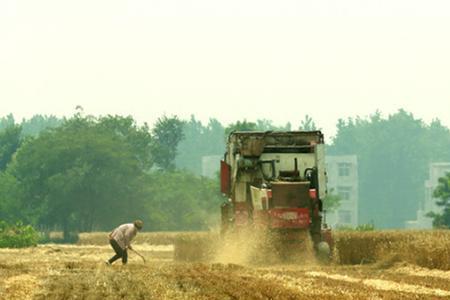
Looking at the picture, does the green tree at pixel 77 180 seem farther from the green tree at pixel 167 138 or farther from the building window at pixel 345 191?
the building window at pixel 345 191

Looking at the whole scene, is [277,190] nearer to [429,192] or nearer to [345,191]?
[429,192]

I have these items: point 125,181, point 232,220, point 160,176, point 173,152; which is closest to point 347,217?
point 173,152

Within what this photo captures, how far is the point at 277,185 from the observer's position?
111ft

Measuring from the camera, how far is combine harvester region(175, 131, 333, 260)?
34031 mm

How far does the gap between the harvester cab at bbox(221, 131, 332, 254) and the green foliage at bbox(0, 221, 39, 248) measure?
27.3m

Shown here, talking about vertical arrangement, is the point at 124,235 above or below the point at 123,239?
above

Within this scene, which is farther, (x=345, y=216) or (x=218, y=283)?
(x=345, y=216)

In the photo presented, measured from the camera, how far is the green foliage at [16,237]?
204 ft

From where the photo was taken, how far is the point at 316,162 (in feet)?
115

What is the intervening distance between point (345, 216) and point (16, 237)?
5506 inches

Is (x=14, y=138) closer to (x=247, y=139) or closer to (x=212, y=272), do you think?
(x=247, y=139)

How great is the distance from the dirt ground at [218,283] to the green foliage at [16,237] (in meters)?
31.8

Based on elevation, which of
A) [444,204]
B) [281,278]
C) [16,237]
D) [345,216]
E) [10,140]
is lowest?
[281,278]

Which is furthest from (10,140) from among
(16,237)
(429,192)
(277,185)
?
(277,185)
